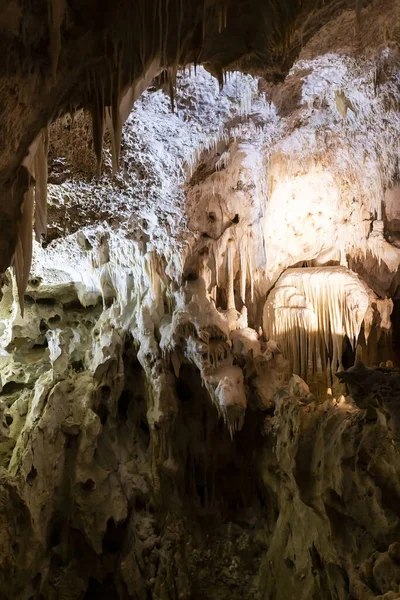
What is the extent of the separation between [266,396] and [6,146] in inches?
196

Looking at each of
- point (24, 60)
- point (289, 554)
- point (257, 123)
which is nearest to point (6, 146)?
point (24, 60)

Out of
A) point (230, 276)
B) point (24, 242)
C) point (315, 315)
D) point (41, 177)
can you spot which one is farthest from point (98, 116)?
point (315, 315)

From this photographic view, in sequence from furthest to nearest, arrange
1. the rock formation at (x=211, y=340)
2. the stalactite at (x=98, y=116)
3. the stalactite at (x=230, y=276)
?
the stalactite at (x=230, y=276) → the rock formation at (x=211, y=340) → the stalactite at (x=98, y=116)

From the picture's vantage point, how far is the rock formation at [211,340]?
5.79 meters

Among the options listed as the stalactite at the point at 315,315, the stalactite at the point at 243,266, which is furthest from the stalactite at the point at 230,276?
the stalactite at the point at 315,315

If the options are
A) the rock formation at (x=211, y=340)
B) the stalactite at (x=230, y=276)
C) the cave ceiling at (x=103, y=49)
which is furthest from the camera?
the stalactite at (x=230, y=276)

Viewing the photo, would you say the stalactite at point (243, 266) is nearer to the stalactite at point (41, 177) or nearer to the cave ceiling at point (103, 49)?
the cave ceiling at point (103, 49)

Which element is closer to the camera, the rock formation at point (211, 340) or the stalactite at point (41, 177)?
the stalactite at point (41, 177)

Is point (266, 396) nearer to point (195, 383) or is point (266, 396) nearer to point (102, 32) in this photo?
point (195, 383)

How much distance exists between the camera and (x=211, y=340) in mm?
7211

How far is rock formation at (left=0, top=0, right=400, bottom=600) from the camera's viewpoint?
5793 mm

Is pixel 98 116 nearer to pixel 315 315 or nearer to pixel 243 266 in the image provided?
pixel 243 266

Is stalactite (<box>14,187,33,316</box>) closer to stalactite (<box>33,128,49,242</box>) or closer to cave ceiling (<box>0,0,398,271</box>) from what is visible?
cave ceiling (<box>0,0,398,271</box>)

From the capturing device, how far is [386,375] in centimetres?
454
